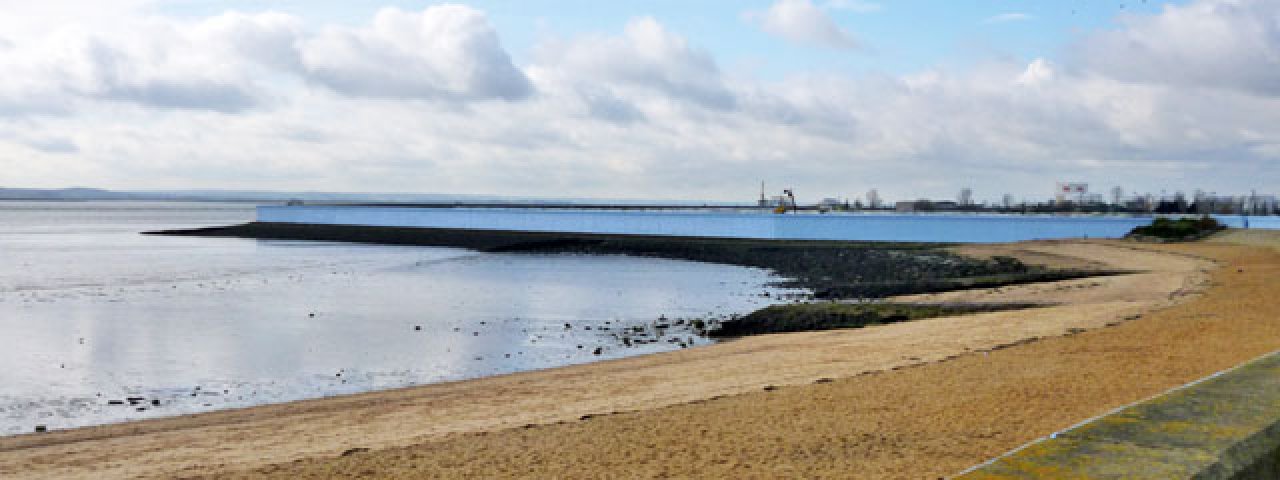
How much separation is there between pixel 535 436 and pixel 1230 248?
1825 inches

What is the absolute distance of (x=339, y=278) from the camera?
50594 mm

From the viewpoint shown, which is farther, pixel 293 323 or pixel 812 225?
pixel 812 225

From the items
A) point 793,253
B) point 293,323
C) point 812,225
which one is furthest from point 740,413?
point 812,225

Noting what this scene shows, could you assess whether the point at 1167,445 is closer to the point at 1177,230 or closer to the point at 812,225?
the point at 1177,230

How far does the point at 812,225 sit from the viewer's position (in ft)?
239

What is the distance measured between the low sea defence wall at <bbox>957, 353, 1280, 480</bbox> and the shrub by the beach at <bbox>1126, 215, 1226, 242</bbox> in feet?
189

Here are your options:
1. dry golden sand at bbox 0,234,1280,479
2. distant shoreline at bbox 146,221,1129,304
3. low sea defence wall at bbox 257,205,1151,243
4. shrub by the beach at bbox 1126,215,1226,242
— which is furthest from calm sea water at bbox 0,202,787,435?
shrub by the beach at bbox 1126,215,1226,242

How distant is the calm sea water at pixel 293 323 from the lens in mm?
19203

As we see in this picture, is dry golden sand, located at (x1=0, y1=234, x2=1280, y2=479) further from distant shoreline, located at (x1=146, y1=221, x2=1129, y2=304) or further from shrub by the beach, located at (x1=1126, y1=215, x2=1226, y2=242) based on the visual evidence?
shrub by the beach, located at (x1=1126, y1=215, x2=1226, y2=242)

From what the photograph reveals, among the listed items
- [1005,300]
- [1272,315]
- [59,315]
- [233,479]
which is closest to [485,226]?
[59,315]

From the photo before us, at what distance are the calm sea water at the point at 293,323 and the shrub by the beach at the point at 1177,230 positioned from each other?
74.5ft

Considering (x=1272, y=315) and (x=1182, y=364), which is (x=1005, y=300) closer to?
(x=1272, y=315)

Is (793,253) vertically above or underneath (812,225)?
underneath

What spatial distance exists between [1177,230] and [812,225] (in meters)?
23.6
